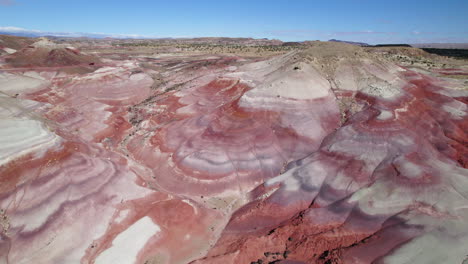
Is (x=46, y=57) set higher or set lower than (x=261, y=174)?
higher

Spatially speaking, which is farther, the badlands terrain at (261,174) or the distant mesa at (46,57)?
the distant mesa at (46,57)

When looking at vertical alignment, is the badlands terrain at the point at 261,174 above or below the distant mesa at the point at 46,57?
below

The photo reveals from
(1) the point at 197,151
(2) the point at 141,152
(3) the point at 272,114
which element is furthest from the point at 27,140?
(3) the point at 272,114

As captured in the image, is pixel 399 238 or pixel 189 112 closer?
pixel 399 238

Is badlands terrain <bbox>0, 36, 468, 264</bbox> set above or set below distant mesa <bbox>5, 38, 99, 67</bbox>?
below

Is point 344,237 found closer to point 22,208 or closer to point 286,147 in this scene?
point 286,147

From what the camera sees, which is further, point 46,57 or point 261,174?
point 46,57

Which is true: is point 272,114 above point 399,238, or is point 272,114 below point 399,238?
above

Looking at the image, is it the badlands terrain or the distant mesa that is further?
the distant mesa
